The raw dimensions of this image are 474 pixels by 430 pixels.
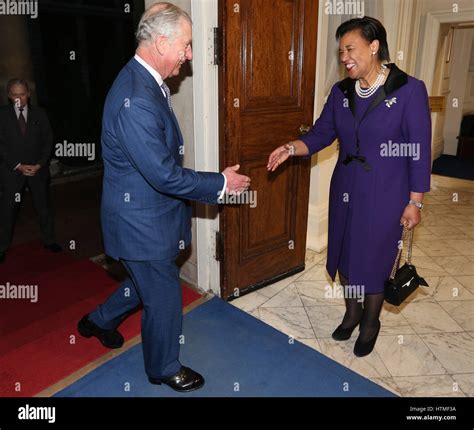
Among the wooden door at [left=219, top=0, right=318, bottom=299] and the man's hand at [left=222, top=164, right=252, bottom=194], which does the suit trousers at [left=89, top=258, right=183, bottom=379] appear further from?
the wooden door at [left=219, top=0, right=318, bottom=299]

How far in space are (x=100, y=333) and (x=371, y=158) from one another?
183cm

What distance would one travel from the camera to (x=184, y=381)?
229 cm

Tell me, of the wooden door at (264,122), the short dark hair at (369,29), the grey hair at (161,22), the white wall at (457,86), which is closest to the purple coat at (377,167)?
the short dark hair at (369,29)

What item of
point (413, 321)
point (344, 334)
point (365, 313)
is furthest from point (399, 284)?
point (413, 321)

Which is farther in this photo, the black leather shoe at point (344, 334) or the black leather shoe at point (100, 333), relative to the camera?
the black leather shoe at point (344, 334)

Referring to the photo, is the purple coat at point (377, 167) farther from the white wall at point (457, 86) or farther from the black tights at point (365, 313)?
the white wall at point (457, 86)

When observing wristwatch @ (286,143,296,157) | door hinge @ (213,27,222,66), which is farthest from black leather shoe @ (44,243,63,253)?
wristwatch @ (286,143,296,157)

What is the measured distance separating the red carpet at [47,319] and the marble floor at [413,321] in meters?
0.72

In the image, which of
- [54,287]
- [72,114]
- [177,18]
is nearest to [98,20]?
[72,114]

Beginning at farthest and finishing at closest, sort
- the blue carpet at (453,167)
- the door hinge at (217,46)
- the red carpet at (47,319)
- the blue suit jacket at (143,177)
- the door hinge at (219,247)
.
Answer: the blue carpet at (453,167)
the door hinge at (219,247)
the door hinge at (217,46)
the red carpet at (47,319)
the blue suit jacket at (143,177)

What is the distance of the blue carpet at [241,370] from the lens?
91.2 inches

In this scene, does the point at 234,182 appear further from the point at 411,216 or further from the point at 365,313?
the point at 365,313

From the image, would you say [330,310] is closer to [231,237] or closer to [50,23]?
[231,237]
